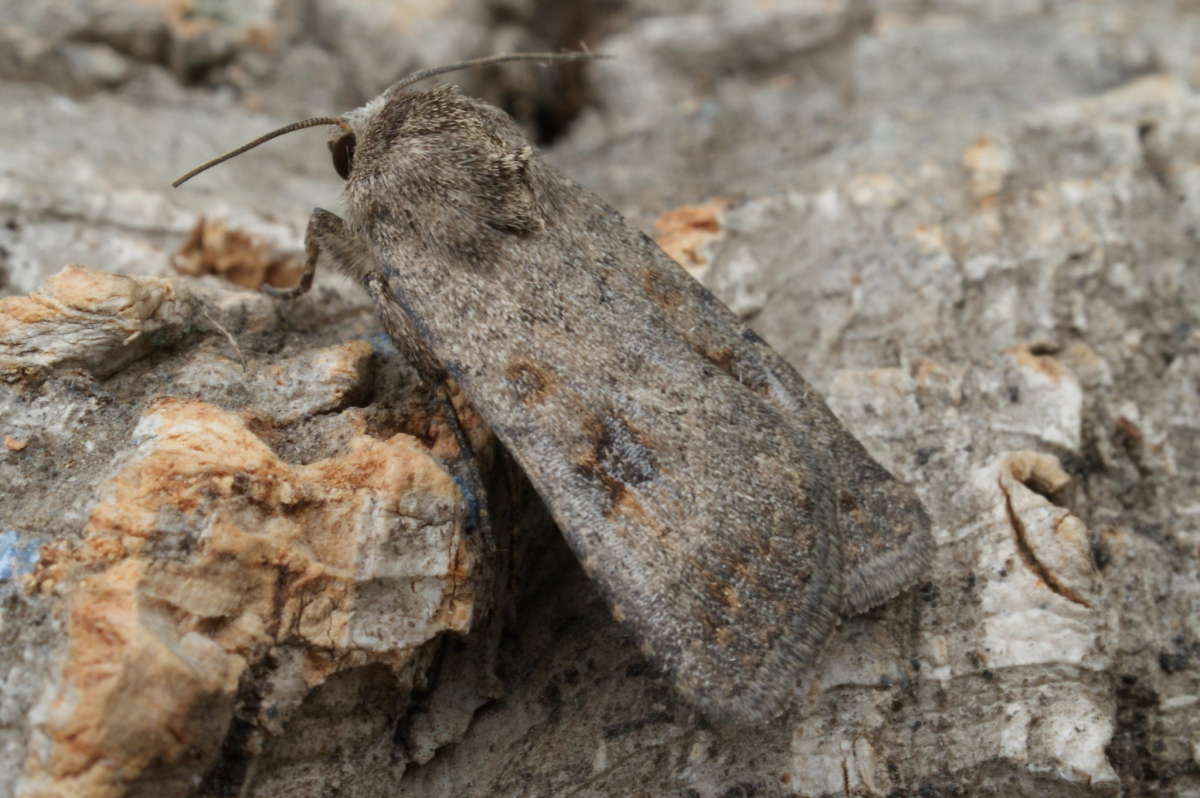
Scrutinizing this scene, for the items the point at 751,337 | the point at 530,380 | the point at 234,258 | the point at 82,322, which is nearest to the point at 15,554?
the point at 82,322

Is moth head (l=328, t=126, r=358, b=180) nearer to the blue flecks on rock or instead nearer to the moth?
the moth

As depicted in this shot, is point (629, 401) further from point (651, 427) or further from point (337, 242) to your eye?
point (337, 242)

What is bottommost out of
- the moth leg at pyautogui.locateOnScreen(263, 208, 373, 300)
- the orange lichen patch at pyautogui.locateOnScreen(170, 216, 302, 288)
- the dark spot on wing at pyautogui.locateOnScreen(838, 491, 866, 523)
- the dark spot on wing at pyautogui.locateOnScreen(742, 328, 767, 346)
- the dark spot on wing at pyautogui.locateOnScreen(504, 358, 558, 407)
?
the dark spot on wing at pyautogui.locateOnScreen(838, 491, 866, 523)

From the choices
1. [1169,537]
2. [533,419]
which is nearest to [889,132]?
[1169,537]

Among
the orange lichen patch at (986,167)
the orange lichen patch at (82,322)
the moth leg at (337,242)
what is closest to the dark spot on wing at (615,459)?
the moth leg at (337,242)

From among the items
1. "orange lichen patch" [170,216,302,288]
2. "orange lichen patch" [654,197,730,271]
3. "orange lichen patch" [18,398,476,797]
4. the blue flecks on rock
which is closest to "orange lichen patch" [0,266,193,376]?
"orange lichen patch" [18,398,476,797]

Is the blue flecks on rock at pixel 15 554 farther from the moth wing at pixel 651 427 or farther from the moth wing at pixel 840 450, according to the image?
the moth wing at pixel 840 450

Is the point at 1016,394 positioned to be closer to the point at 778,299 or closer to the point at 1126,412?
the point at 1126,412

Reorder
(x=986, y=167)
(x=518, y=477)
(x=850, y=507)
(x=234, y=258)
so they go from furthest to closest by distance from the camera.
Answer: (x=986, y=167)
(x=234, y=258)
(x=518, y=477)
(x=850, y=507)
